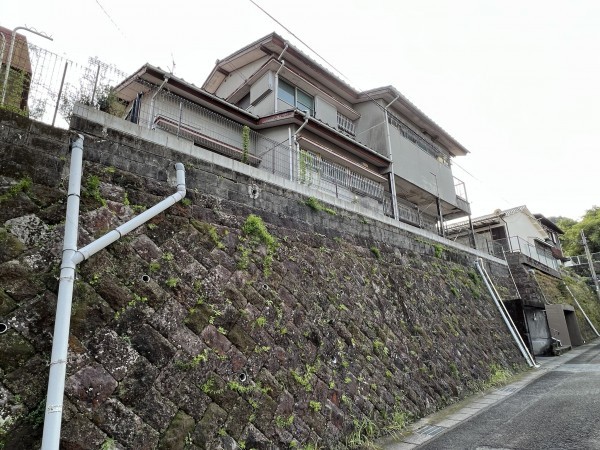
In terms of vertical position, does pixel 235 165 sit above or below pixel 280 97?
below

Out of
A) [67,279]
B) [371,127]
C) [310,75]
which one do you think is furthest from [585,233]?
[67,279]

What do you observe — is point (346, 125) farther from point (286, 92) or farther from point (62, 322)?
point (62, 322)

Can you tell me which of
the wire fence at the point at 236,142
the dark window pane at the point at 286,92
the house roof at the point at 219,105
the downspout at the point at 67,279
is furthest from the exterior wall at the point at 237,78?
the downspout at the point at 67,279

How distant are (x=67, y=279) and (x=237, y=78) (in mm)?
13741

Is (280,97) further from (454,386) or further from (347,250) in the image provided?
(454,386)

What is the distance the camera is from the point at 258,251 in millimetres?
5492

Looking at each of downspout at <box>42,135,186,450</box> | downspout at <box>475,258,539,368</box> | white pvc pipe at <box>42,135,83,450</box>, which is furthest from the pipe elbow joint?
downspout at <box>475,258,539,368</box>

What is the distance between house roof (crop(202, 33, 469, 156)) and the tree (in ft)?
92.7

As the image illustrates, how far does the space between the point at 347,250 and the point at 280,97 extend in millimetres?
8553

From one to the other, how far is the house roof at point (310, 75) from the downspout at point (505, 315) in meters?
8.46

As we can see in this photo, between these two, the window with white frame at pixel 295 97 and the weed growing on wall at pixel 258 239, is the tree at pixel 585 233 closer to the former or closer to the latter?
the window with white frame at pixel 295 97

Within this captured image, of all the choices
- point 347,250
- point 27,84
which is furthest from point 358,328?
point 27,84

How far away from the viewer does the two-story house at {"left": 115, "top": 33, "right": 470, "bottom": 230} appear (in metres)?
10.1

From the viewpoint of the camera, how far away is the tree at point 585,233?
116ft
